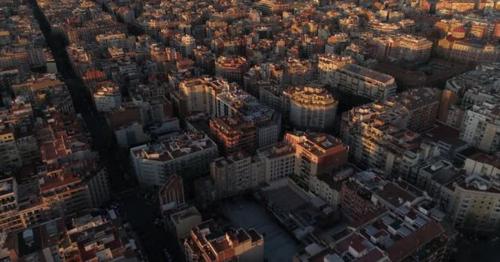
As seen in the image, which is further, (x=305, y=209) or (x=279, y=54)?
(x=279, y=54)

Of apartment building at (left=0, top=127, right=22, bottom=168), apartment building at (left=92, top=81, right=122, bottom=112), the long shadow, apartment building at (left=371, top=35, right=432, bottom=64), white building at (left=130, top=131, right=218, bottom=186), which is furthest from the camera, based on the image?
apartment building at (left=371, top=35, right=432, bottom=64)

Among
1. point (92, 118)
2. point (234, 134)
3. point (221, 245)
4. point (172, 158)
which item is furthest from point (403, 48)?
point (221, 245)

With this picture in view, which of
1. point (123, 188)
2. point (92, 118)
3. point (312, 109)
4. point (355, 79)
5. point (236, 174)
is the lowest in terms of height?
point (123, 188)

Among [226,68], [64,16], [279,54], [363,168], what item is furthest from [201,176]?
[64,16]

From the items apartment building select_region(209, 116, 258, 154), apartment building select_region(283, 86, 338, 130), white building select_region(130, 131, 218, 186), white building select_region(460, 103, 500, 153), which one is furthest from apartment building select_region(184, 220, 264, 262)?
white building select_region(460, 103, 500, 153)

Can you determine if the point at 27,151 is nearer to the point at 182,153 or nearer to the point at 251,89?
the point at 182,153

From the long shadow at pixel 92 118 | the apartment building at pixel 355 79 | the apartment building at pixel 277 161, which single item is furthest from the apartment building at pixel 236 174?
A: the apartment building at pixel 355 79

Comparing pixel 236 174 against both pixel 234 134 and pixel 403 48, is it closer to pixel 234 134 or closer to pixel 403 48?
pixel 234 134

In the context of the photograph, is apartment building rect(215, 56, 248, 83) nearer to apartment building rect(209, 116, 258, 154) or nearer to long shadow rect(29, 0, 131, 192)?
apartment building rect(209, 116, 258, 154)

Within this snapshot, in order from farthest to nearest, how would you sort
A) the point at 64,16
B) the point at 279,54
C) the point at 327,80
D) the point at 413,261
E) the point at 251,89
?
the point at 64,16 < the point at 279,54 < the point at 327,80 < the point at 251,89 < the point at 413,261

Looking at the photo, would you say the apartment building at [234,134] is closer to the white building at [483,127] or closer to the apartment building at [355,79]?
the apartment building at [355,79]

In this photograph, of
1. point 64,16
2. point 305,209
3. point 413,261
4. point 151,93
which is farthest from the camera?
point 64,16
